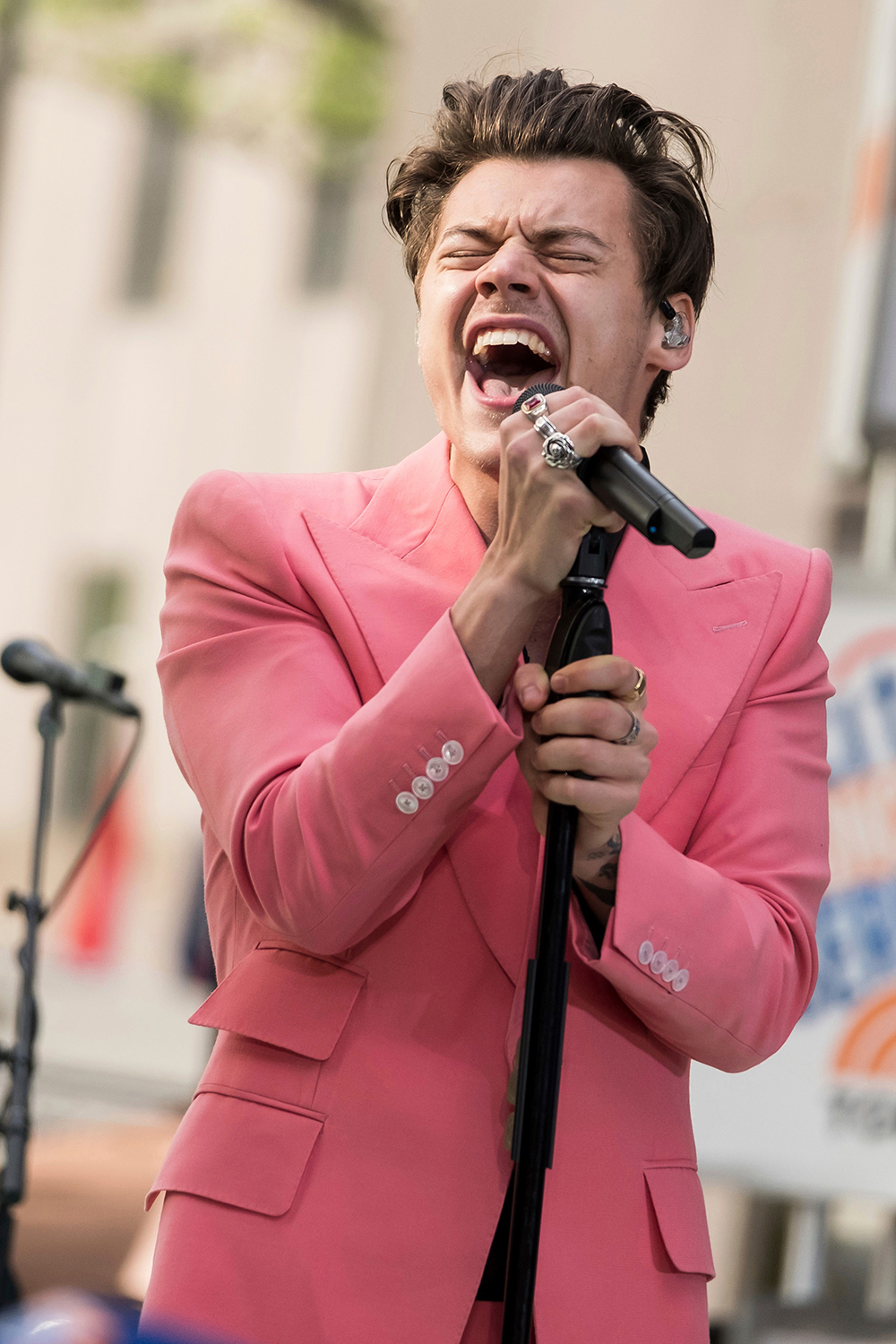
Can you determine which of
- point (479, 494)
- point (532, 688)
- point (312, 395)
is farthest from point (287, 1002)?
point (312, 395)

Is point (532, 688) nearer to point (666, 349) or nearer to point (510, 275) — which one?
point (510, 275)

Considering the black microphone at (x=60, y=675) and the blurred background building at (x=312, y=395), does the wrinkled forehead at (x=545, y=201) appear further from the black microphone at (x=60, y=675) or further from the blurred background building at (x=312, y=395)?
the black microphone at (x=60, y=675)

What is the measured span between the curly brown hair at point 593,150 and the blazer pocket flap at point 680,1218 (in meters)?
0.80

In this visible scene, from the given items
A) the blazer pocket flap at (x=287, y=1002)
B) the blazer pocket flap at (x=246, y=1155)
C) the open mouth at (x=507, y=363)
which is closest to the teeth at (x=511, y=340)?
the open mouth at (x=507, y=363)

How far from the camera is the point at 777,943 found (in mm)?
1264

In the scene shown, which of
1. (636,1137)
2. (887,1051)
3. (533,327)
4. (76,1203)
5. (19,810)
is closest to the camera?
(636,1137)

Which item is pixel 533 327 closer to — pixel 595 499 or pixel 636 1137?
pixel 595 499

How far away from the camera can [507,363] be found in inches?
55.4

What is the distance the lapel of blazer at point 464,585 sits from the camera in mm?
1270

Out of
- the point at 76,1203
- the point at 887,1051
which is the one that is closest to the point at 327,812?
the point at 887,1051

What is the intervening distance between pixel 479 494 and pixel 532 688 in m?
0.34

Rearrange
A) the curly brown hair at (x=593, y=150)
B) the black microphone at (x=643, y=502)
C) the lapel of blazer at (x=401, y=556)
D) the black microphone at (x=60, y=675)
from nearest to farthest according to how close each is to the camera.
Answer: the black microphone at (x=643, y=502) → the lapel of blazer at (x=401, y=556) → the curly brown hair at (x=593, y=150) → the black microphone at (x=60, y=675)

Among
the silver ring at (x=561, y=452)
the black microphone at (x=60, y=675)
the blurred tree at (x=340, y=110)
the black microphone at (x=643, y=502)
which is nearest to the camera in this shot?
the black microphone at (x=643, y=502)

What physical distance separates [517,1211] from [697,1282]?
0.91ft
